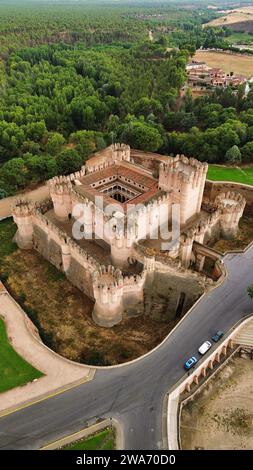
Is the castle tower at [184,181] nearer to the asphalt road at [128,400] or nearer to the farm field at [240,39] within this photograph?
the asphalt road at [128,400]

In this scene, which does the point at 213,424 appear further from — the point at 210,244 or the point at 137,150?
the point at 137,150

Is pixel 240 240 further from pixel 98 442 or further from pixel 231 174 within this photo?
pixel 98 442

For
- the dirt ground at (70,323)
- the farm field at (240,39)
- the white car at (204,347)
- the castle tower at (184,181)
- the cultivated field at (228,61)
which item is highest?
the farm field at (240,39)

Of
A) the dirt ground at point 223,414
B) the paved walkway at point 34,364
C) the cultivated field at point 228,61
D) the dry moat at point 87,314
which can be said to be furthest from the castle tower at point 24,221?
the cultivated field at point 228,61

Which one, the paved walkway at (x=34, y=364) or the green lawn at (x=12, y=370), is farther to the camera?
the green lawn at (x=12, y=370)

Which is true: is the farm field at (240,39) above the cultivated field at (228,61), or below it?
above

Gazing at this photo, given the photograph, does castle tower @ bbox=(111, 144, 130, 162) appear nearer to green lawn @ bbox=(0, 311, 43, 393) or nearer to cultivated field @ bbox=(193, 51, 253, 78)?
green lawn @ bbox=(0, 311, 43, 393)

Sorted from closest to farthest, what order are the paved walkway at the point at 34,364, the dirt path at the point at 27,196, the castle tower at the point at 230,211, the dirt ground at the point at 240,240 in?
the paved walkway at the point at 34,364 < the castle tower at the point at 230,211 < the dirt ground at the point at 240,240 < the dirt path at the point at 27,196

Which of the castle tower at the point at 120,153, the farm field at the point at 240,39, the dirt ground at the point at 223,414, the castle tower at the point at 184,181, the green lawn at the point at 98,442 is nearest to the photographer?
the green lawn at the point at 98,442
